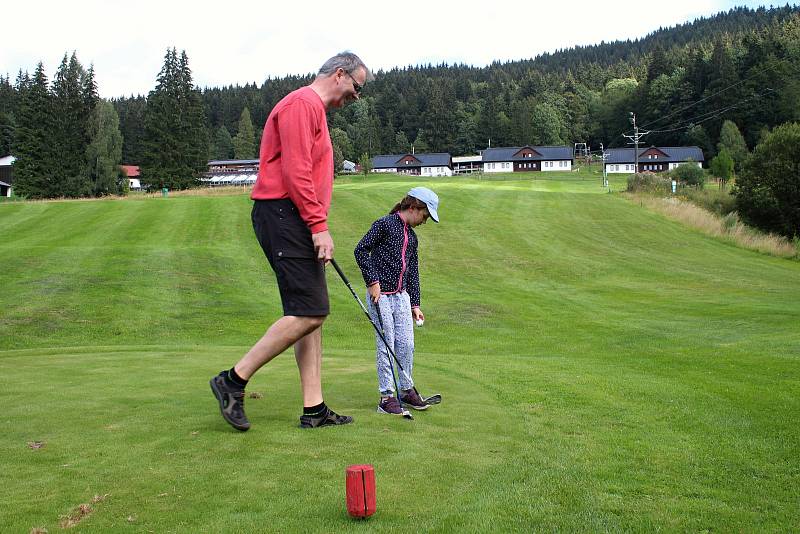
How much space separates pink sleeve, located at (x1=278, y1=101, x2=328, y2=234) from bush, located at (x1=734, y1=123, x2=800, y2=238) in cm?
4995

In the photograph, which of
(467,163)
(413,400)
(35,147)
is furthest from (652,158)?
(413,400)

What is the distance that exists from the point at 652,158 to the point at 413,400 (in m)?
129

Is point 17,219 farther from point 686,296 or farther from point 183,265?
point 686,296

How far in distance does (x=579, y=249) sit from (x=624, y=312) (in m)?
16.5

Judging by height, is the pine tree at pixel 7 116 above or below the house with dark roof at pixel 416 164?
above

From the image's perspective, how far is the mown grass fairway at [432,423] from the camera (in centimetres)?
398

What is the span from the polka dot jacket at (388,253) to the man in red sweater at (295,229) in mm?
1439

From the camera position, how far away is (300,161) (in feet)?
18.2

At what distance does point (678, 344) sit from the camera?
14062 mm

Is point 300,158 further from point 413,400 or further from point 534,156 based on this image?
point 534,156

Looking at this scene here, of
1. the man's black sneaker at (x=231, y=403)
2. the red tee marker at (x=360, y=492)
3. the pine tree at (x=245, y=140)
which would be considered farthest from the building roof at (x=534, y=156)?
the red tee marker at (x=360, y=492)

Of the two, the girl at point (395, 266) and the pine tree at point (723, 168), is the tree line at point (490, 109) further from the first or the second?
the girl at point (395, 266)

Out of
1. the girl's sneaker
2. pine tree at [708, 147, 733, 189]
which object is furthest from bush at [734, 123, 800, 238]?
the girl's sneaker

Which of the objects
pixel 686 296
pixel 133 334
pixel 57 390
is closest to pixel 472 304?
pixel 686 296
